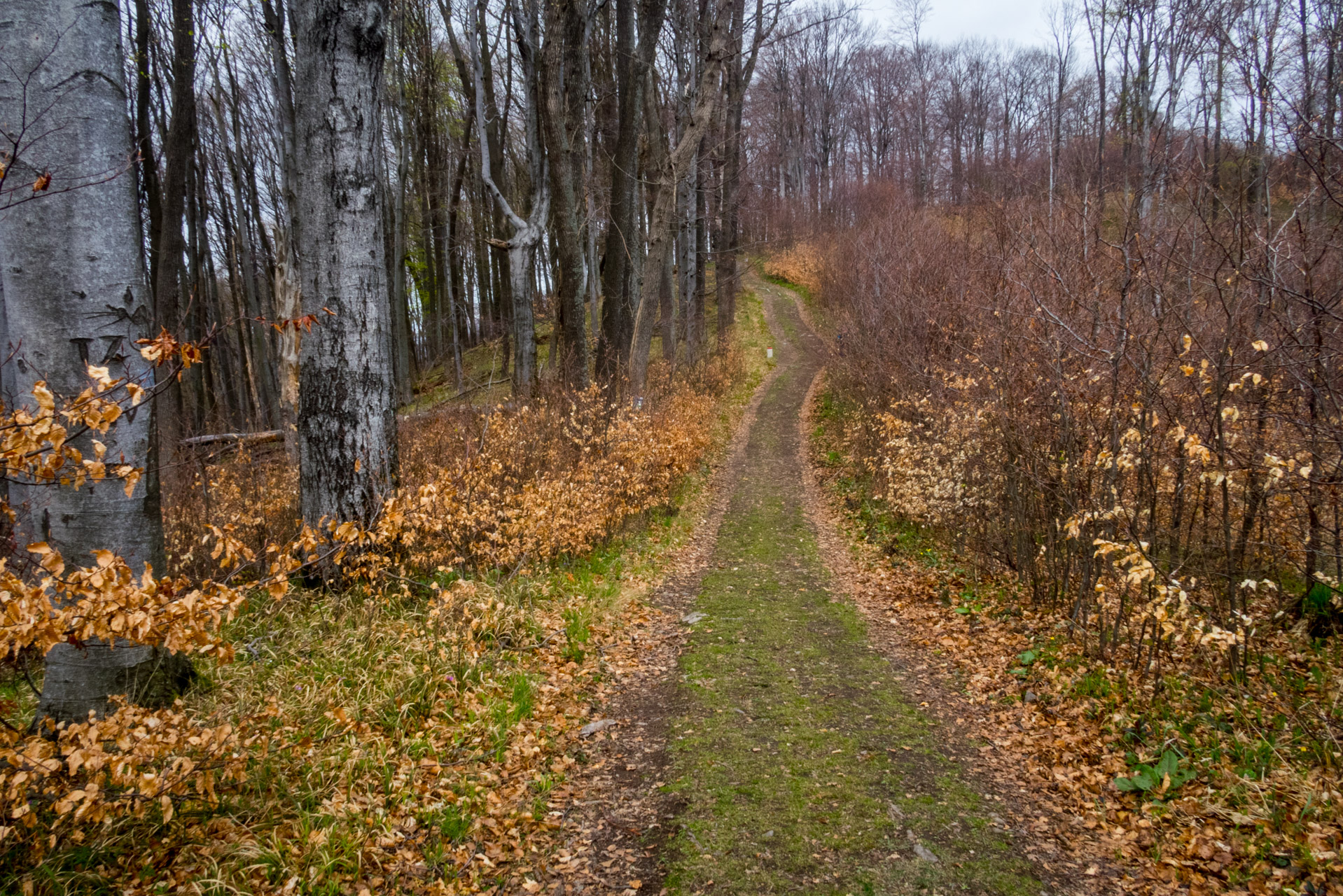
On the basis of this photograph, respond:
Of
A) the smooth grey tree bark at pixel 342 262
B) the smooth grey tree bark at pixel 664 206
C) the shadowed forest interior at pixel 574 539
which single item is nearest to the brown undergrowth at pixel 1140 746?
the shadowed forest interior at pixel 574 539

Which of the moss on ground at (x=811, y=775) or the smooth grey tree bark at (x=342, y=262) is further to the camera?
the smooth grey tree bark at (x=342, y=262)

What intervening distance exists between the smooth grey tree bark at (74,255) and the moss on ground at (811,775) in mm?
3147

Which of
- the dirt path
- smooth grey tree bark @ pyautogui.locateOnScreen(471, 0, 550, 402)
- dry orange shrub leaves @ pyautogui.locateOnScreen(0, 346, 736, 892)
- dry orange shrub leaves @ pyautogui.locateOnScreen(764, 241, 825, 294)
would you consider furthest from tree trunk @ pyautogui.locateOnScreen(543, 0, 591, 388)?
dry orange shrub leaves @ pyautogui.locateOnScreen(764, 241, 825, 294)

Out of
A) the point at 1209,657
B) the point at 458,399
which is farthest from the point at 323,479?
the point at 458,399

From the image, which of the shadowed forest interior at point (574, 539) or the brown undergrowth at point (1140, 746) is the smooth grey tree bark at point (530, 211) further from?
the brown undergrowth at point (1140, 746)

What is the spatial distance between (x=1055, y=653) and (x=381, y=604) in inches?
213

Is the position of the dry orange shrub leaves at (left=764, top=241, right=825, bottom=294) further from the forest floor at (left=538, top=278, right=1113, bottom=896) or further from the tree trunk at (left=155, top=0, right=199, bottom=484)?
the forest floor at (left=538, top=278, right=1113, bottom=896)

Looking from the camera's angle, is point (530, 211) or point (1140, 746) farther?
point (530, 211)

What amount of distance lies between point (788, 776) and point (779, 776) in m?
0.05

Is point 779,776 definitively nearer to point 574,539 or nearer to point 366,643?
point 366,643

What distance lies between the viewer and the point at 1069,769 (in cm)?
446

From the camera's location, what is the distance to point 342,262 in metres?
5.59

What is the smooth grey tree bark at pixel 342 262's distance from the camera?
5449 millimetres

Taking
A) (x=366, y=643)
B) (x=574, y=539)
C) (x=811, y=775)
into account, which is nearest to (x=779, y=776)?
(x=811, y=775)
